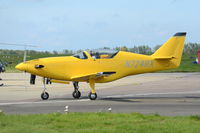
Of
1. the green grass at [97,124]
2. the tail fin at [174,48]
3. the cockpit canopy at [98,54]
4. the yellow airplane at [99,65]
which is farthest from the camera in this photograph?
the tail fin at [174,48]

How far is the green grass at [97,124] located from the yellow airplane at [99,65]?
7610mm

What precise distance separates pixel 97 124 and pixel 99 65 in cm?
963

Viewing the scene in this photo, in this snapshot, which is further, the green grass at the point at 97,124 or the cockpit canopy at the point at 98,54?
the cockpit canopy at the point at 98,54

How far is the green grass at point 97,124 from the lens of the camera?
9.59 m

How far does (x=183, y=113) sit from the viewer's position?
13852mm

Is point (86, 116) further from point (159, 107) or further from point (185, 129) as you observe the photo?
point (159, 107)

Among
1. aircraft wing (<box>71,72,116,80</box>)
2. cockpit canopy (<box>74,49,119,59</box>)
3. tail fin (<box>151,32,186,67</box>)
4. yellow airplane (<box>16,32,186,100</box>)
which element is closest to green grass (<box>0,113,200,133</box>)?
aircraft wing (<box>71,72,116,80</box>)

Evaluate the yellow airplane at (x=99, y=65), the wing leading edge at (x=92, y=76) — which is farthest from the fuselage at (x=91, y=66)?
the wing leading edge at (x=92, y=76)

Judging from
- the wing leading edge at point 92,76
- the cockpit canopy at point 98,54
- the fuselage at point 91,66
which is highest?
the cockpit canopy at point 98,54

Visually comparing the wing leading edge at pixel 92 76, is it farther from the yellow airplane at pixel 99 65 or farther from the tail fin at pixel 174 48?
the tail fin at pixel 174 48

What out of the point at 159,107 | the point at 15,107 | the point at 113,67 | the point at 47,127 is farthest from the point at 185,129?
the point at 113,67

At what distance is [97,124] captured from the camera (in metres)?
10.6

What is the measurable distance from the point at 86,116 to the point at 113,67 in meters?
8.46

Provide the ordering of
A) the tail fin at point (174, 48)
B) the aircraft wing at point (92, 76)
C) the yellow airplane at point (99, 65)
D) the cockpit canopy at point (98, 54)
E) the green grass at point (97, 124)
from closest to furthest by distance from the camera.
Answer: the green grass at point (97, 124) < the aircraft wing at point (92, 76) < the yellow airplane at point (99, 65) < the cockpit canopy at point (98, 54) < the tail fin at point (174, 48)
